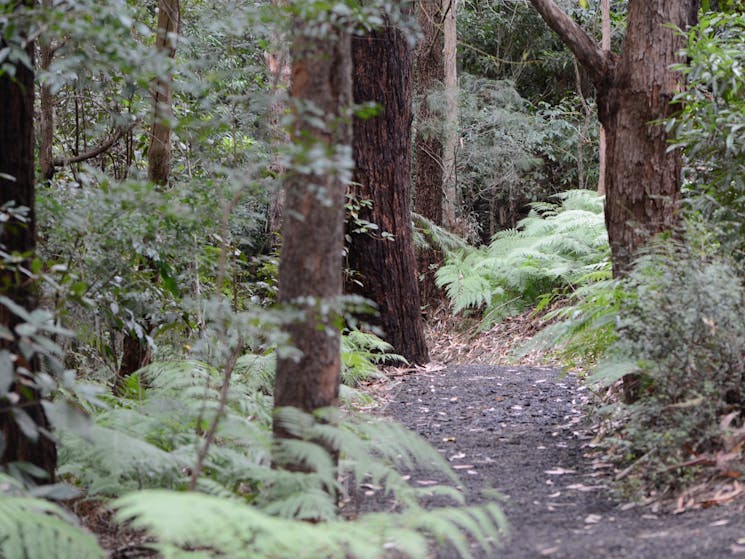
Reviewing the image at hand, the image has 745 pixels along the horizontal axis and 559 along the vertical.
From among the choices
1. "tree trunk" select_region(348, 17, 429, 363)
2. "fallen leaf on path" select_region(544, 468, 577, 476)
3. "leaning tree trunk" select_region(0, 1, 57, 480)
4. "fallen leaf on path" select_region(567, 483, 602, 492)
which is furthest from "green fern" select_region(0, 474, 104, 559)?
"tree trunk" select_region(348, 17, 429, 363)

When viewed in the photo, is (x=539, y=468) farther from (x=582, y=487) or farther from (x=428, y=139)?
(x=428, y=139)

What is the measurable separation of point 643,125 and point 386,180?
316cm

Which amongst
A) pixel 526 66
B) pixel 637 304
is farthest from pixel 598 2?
pixel 637 304

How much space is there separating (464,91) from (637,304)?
12292mm

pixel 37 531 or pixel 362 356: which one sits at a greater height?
pixel 37 531

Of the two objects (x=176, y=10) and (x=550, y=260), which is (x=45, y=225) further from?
(x=550, y=260)

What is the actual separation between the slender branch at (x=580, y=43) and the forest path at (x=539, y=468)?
2.45m

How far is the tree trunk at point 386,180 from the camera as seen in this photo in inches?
313

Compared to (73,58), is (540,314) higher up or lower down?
lower down

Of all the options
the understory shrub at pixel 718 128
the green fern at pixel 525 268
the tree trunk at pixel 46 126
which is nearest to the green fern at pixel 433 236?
the green fern at pixel 525 268

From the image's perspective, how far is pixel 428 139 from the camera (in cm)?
1362

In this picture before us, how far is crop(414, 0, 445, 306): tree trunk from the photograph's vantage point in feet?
43.4

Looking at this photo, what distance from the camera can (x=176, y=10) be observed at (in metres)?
6.52

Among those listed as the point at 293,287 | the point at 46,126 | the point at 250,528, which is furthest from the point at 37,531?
the point at 46,126
